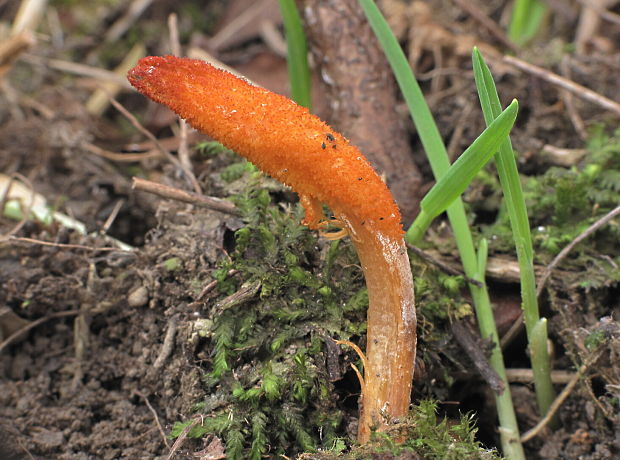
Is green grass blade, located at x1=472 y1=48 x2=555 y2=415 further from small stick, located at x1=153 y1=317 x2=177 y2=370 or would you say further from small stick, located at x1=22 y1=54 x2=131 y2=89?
small stick, located at x1=22 y1=54 x2=131 y2=89

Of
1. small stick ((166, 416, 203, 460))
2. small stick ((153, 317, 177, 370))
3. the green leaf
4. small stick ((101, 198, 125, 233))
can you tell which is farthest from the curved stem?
small stick ((101, 198, 125, 233))

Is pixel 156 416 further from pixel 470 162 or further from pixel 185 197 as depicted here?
pixel 470 162

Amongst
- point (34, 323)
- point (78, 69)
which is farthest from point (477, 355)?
point (78, 69)

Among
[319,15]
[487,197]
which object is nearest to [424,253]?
A: [487,197]

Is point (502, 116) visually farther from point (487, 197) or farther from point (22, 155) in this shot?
point (22, 155)

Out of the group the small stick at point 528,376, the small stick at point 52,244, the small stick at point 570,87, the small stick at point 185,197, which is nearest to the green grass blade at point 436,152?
the small stick at point 528,376

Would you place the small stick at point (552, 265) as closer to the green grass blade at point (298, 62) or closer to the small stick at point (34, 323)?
the green grass blade at point (298, 62)
